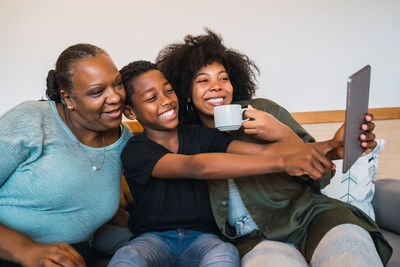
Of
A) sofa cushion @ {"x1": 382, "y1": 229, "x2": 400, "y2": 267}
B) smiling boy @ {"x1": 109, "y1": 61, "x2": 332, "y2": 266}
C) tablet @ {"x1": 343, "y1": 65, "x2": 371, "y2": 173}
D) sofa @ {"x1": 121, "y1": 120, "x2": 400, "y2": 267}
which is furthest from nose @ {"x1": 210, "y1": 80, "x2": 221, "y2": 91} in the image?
sofa cushion @ {"x1": 382, "y1": 229, "x2": 400, "y2": 267}

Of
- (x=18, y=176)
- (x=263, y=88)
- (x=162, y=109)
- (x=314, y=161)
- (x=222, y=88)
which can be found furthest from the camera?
(x=263, y=88)

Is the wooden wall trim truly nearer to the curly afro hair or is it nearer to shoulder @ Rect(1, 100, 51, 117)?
the curly afro hair

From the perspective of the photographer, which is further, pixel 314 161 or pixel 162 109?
pixel 162 109

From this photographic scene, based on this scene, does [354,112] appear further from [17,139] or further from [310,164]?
[17,139]

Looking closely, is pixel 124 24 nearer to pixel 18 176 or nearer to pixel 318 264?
pixel 18 176

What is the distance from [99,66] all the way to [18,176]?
45cm

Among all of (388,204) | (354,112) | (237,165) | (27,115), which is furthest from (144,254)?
(388,204)

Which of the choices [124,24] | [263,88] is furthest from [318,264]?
[124,24]

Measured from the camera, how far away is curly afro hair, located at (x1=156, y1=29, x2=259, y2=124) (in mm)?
1412

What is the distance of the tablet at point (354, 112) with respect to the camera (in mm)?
766

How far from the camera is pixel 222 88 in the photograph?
133 cm

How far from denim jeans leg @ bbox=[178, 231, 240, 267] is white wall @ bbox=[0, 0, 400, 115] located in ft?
3.87

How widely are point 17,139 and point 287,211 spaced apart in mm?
954

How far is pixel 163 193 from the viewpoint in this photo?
117 centimetres
